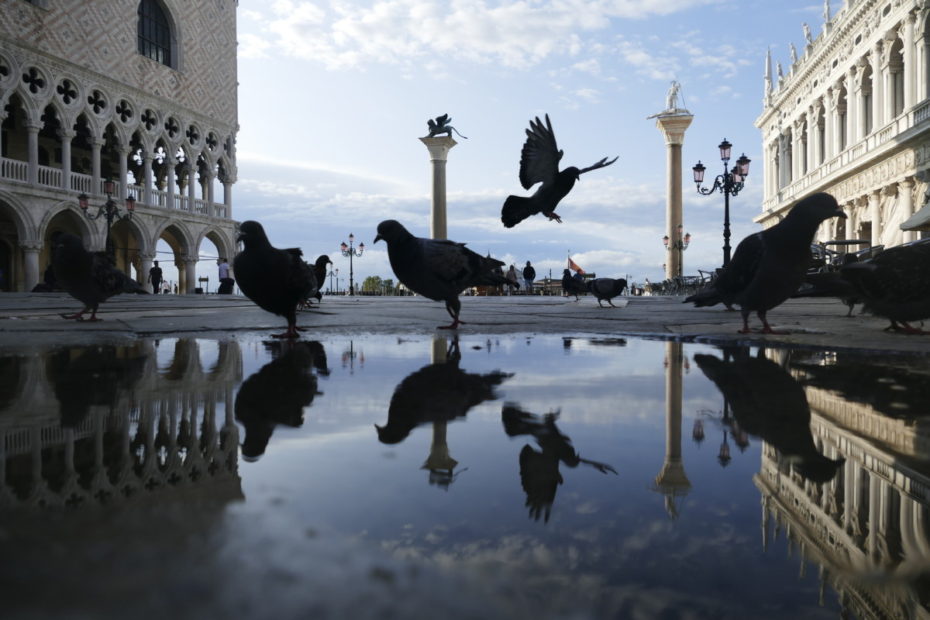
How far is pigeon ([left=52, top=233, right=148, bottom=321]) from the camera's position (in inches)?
172

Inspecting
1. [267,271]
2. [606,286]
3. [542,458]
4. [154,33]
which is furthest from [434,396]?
[154,33]

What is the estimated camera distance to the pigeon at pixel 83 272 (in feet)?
14.4

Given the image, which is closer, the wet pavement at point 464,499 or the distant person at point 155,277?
the wet pavement at point 464,499

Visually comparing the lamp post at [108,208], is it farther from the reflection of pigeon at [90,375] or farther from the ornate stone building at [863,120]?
the ornate stone building at [863,120]

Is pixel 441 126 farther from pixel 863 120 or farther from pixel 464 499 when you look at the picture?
pixel 464 499

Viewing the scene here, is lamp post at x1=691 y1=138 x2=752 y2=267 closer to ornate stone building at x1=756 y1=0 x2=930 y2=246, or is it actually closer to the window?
ornate stone building at x1=756 y1=0 x2=930 y2=246

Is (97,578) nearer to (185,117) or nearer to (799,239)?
(799,239)

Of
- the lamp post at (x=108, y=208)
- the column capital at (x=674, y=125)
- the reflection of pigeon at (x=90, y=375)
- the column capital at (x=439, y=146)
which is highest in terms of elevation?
the column capital at (x=674, y=125)

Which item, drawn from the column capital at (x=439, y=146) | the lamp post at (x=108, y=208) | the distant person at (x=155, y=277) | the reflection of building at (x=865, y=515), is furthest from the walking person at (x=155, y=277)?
the reflection of building at (x=865, y=515)

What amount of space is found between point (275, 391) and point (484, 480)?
0.92m

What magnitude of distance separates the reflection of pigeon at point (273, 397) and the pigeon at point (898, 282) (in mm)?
2902

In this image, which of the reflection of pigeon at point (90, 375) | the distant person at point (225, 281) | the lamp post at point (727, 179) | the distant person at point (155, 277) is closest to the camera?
the reflection of pigeon at point (90, 375)

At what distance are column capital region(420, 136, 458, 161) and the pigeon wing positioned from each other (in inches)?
1016

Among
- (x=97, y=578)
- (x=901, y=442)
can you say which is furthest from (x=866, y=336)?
(x=97, y=578)
